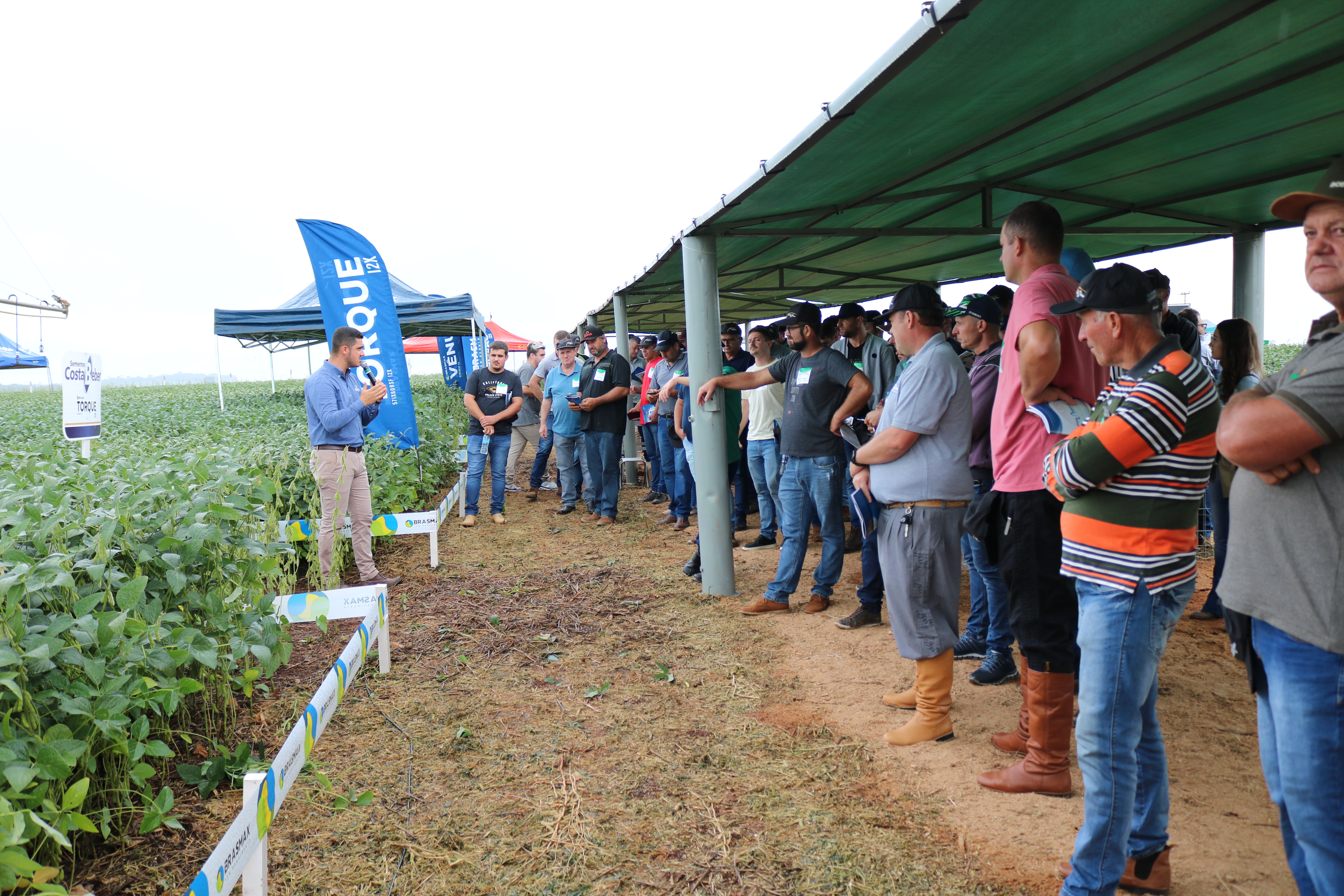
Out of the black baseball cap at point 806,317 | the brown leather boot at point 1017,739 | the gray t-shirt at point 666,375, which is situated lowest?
the brown leather boot at point 1017,739

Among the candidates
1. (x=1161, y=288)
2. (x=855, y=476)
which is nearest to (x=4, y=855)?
(x=855, y=476)

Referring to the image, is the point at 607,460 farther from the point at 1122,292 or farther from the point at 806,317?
the point at 1122,292

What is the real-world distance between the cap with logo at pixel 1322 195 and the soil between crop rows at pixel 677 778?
207cm

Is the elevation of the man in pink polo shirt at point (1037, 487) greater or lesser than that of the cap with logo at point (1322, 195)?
lesser

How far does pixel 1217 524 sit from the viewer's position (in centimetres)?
470

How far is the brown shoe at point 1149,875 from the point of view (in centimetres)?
241

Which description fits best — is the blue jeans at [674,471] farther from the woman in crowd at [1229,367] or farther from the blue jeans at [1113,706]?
the blue jeans at [1113,706]

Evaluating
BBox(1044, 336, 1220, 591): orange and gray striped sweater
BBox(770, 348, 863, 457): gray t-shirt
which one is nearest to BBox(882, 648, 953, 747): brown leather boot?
BBox(1044, 336, 1220, 591): orange and gray striped sweater

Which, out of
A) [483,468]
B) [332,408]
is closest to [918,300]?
[332,408]

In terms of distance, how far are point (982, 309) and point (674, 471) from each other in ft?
17.8

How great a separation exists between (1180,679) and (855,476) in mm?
2057

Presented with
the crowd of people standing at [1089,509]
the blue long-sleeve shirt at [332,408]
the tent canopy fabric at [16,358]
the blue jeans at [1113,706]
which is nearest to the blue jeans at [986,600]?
the crowd of people standing at [1089,509]

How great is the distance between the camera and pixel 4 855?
164 centimetres

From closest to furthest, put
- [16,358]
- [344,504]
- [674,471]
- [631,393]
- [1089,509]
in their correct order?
[1089,509]
[344,504]
[674,471]
[631,393]
[16,358]
